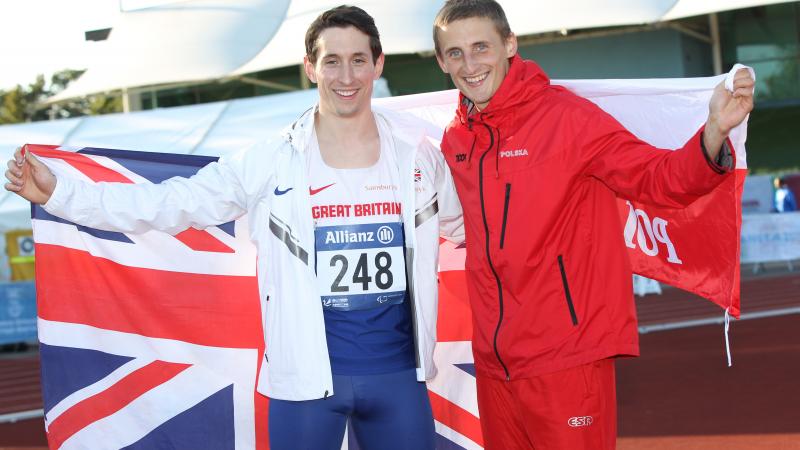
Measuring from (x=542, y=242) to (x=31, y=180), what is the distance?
192cm

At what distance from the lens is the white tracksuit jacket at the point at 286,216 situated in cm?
345

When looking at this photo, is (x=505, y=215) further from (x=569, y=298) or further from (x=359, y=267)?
(x=359, y=267)

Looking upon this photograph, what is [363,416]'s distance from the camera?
3.54 meters

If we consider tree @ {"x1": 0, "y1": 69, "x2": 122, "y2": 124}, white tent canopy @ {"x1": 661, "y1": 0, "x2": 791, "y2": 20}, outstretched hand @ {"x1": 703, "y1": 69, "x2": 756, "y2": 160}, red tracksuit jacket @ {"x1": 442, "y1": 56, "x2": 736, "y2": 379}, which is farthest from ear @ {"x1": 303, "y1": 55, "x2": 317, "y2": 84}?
tree @ {"x1": 0, "y1": 69, "x2": 122, "y2": 124}

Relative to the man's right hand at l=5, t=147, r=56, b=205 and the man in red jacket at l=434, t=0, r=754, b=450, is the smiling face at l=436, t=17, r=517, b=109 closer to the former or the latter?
the man in red jacket at l=434, t=0, r=754, b=450

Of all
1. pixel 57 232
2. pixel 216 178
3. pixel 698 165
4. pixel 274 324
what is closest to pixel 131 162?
pixel 57 232

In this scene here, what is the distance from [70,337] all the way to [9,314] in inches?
428

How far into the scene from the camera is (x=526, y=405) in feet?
11.7

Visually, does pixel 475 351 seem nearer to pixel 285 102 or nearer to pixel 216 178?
pixel 216 178

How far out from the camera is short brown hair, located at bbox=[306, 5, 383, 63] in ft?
11.7

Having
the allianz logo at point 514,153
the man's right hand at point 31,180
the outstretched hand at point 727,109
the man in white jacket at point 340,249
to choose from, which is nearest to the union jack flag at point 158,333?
the man's right hand at point 31,180

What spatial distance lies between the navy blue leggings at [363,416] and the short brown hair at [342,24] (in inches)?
45.1

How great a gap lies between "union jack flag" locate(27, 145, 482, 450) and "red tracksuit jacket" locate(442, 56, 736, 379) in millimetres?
1255

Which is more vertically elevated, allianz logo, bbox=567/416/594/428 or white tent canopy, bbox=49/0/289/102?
white tent canopy, bbox=49/0/289/102
